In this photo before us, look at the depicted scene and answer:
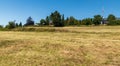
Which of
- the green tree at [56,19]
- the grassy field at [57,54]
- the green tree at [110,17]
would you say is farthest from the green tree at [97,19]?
the grassy field at [57,54]

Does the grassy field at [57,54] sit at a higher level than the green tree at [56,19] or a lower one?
lower

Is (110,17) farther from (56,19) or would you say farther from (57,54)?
(57,54)

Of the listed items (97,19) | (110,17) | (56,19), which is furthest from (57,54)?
(110,17)

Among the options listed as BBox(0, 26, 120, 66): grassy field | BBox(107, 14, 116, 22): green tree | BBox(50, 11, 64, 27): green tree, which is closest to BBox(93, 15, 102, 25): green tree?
BBox(107, 14, 116, 22): green tree

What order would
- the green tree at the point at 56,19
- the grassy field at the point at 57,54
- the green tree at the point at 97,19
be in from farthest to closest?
the green tree at the point at 97,19 < the green tree at the point at 56,19 < the grassy field at the point at 57,54

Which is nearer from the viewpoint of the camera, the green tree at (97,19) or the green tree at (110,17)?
the green tree at (97,19)

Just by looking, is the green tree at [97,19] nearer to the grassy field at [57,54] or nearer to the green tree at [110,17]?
the green tree at [110,17]

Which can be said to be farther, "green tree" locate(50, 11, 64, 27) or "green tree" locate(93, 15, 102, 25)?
"green tree" locate(93, 15, 102, 25)

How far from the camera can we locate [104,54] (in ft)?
40.1

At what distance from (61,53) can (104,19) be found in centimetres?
8031

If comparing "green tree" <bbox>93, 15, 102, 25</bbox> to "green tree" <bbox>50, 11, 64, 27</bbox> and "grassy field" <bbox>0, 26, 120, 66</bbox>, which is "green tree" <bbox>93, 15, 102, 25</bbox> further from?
"grassy field" <bbox>0, 26, 120, 66</bbox>

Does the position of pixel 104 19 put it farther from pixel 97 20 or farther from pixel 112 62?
pixel 112 62

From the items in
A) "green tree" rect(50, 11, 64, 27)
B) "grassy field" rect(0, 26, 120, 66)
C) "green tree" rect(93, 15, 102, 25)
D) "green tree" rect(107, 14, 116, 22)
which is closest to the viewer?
"grassy field" rect(0, 26, 120, 66)

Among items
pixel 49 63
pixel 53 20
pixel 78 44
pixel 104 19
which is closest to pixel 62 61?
pixel 49 63
